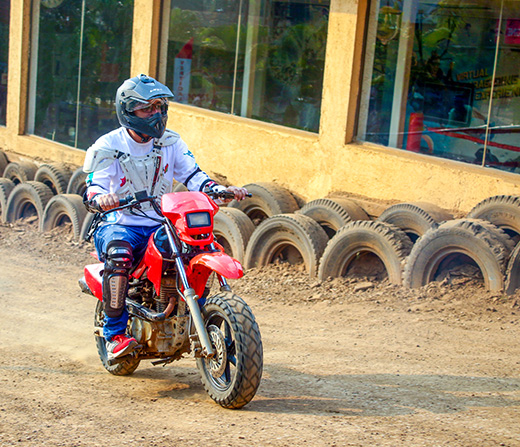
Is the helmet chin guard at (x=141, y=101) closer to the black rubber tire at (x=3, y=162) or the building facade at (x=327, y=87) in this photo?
the building facade at (x=327, y=87)

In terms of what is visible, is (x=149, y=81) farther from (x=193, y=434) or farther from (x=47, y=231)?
(x=47, y=231)

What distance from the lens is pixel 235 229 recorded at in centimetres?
889

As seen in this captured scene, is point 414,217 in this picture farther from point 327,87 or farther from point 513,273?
point 327,87

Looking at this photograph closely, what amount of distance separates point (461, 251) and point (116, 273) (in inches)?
143

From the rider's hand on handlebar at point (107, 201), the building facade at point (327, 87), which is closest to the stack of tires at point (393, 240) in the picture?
the building facade at point (327, 87)

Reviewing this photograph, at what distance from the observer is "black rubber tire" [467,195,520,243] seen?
6.96m

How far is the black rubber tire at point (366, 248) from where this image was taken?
7.37 m

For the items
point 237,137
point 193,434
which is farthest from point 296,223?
point 193,434

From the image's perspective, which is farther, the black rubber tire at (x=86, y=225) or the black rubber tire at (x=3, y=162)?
the black rubber tire at (x=3, y=162)

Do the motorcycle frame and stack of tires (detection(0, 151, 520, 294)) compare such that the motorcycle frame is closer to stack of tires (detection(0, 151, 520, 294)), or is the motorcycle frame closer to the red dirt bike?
the red dirt bike

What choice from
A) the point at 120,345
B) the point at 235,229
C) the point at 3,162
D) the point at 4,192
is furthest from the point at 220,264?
the point at 3,162

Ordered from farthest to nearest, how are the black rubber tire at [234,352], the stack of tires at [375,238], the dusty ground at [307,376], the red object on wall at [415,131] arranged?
the red object on wall at [415,131], the stack of tires at [375,238], the black rubber tire at [234,352], the dusty ground at [307,376]

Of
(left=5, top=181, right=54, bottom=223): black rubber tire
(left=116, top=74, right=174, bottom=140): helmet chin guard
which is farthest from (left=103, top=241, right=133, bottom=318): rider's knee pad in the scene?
(left=5, top=181, right=54, bottom=223): black rubber tire

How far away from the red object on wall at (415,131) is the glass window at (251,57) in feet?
4.23
